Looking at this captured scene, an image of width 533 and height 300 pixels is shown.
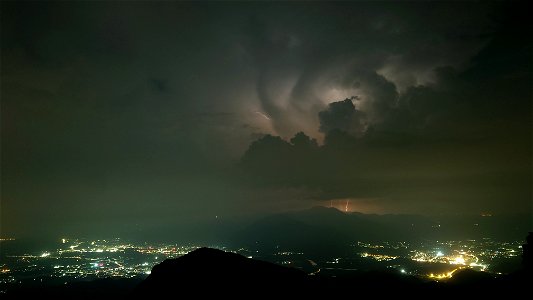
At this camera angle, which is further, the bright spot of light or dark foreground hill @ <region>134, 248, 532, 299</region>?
the bright spot of light

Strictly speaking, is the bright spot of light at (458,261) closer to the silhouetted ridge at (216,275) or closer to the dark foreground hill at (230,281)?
the dark foreground hill at (230,281)

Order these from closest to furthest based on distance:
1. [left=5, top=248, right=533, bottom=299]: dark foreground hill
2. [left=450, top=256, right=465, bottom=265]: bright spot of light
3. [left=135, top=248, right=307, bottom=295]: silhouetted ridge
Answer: [left=5, top=248, right=533, bottom=299]: dark foreground hill, [left=135, top=248, right=307, bottom=295]: silhouetted ridge, [left=450, top=256, right=465, bottom=265]: bright spot of light

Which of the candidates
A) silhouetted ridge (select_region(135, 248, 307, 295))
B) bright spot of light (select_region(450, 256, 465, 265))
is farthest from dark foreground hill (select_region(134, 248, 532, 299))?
bright spot of light (select_region(450, 256, 465, 265))

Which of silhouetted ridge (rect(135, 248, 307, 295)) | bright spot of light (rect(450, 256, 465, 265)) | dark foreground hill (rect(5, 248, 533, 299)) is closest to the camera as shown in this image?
dark foreground hill (rect(5, 248, 533, 299))

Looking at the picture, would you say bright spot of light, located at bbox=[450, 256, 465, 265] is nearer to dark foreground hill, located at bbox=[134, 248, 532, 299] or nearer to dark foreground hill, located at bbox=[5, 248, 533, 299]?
dark foreground hill, located at bbox=[5, 248, 533, 299]

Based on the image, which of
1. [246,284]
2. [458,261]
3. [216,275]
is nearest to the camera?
[246,284]

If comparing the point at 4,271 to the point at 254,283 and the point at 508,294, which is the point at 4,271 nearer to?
the point at 254,283

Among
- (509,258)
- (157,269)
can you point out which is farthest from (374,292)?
(509,258)

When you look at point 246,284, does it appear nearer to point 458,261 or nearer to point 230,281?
point 230,281

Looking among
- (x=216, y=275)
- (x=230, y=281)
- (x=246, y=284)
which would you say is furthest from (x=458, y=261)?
(x=216, y=275)
